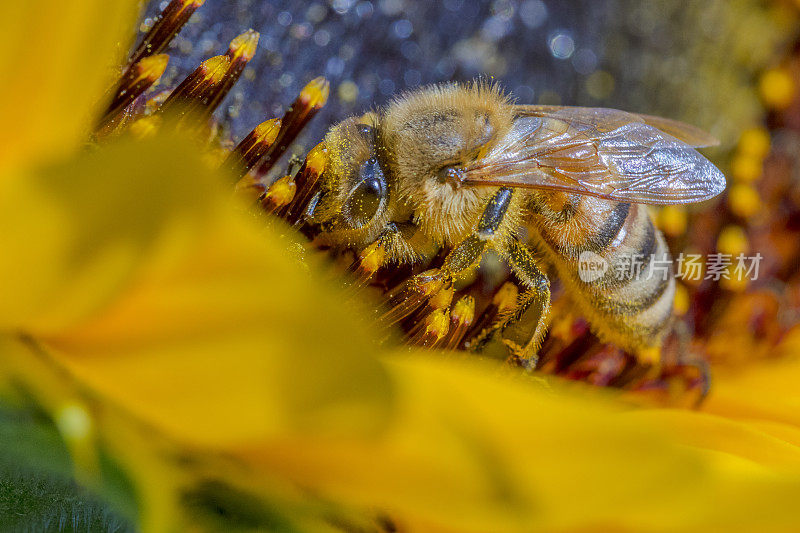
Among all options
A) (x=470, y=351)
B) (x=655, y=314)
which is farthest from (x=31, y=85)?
(x=655, y=314)

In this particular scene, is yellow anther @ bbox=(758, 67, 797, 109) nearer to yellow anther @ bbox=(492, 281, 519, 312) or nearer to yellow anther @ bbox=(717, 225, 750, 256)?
yellow anther @ bbox=(717, 225, 750, 256)

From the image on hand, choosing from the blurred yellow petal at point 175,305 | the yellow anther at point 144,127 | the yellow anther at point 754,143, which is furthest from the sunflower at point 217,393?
the yellow anther at point 754,143

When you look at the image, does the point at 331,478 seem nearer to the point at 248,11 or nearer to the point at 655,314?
the point at 655,314

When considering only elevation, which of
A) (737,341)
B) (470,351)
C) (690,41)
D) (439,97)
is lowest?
(470,351)

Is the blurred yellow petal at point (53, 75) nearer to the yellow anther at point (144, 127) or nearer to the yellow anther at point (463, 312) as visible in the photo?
the yellow anther at point (144, 127)

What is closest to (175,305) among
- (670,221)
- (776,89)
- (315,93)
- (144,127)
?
(144,127)
